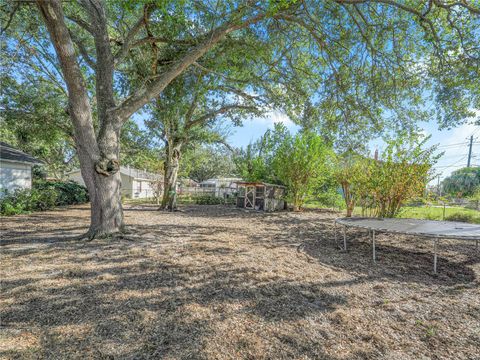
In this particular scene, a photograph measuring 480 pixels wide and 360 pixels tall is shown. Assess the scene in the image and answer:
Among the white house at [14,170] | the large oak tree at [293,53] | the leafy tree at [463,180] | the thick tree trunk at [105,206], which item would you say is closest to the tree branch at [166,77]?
the large oak tree at [293,53]

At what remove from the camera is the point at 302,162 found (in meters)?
14.4

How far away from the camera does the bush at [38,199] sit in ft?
34.0

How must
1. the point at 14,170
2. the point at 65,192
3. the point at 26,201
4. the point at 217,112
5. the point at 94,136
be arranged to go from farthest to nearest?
the point at 65,192 → the point at 217,112 → the point at 14,170 → the point at 26,201 → the point at 94,136

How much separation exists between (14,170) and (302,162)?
1622cm

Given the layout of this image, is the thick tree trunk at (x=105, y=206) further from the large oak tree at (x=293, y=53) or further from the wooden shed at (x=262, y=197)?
the wooden shed at (x=262, y=197)

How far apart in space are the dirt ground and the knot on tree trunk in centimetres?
165

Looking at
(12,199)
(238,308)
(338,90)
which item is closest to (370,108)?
(338,90)

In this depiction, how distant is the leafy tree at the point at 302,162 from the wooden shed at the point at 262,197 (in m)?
1.58

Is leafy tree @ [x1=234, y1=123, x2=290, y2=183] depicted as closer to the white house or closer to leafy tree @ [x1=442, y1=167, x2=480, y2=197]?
the white house

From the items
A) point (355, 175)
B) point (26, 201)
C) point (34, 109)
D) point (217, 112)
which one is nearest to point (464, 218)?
point (355, 175)

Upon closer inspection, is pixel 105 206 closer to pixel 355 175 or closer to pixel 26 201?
pixel 26 201

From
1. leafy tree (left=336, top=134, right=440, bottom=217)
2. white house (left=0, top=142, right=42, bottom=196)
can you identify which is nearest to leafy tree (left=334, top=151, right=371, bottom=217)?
leafy tree (left=336, top=134, right=440, bottom=217)

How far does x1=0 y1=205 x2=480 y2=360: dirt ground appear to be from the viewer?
2.19 metres

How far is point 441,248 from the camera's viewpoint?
21.6 ft
